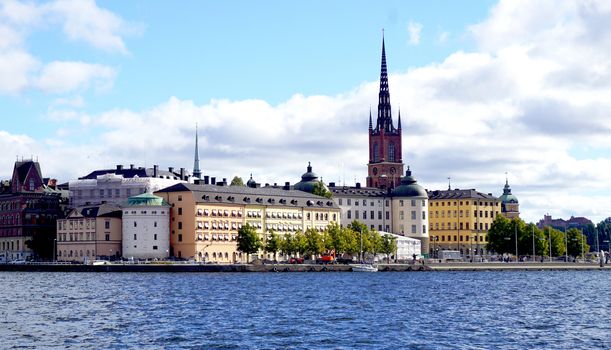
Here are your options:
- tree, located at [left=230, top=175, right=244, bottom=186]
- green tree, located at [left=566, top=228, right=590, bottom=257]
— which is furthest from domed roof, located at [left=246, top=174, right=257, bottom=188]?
green tree, located at [left=566, top=228, right=590, bottom=257]

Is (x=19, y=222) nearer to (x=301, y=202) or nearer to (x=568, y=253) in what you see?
(x=301, y=202)

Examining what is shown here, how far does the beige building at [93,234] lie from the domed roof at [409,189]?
58447 millimetres

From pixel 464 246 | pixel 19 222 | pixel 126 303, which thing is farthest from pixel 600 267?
pixel 126 303

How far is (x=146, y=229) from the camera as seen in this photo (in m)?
144

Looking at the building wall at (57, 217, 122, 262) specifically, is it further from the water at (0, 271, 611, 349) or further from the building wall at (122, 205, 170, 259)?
the water at (0, 271, 611, 349)

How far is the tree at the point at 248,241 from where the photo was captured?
5625 inches

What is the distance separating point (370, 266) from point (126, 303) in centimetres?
6805

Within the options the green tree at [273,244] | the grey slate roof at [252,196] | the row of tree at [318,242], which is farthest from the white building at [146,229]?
the green tree at [273,244]

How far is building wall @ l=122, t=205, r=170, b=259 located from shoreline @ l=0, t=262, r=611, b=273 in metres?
10.9

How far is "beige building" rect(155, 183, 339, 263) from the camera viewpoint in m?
146

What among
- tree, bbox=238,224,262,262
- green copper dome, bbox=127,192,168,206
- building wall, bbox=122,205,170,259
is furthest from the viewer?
green copper dome, bbox=127,192,168,206

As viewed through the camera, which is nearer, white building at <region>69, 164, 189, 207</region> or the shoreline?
the shoreline

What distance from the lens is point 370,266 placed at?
139m

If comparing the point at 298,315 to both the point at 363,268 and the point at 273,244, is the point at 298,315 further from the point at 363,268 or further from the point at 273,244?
the point at 273,244
